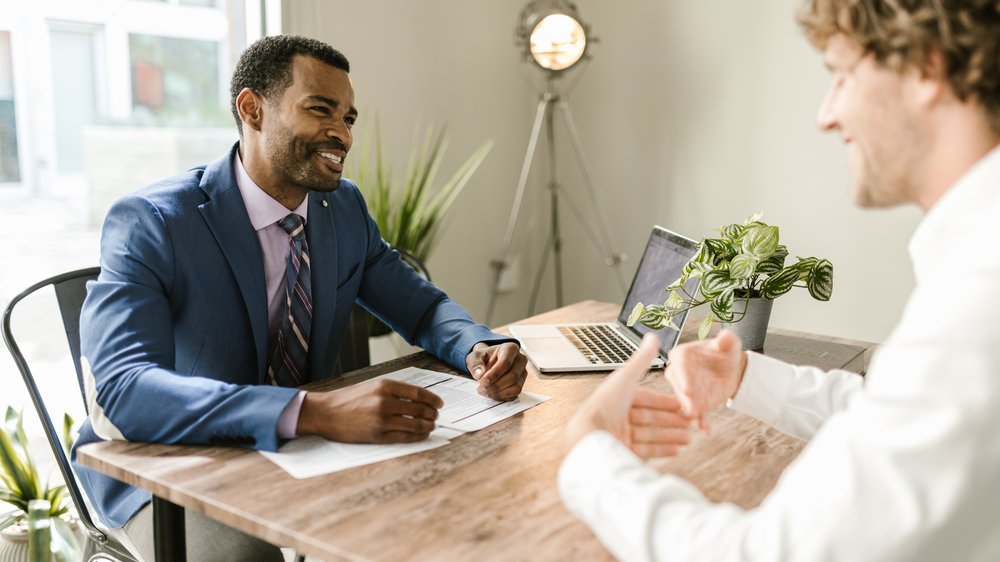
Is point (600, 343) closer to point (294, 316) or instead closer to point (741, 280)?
point (741, 280)

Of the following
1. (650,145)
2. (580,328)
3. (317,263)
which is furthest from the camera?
(650,145)

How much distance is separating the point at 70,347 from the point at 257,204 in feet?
1.49

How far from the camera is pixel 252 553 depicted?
147 cm

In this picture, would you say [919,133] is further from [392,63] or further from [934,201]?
[392,63]

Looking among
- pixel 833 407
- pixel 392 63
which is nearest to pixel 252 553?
pixel 833 407

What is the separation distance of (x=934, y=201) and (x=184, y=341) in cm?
123

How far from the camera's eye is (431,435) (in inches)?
49.3

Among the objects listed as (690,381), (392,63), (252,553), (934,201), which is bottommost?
(252,553)

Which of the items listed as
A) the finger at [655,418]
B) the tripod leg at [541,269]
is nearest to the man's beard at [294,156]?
the finger at [655,418]

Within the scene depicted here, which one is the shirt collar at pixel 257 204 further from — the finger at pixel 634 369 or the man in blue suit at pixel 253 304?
the finger at pixel 634 369

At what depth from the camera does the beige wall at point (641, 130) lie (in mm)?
3221

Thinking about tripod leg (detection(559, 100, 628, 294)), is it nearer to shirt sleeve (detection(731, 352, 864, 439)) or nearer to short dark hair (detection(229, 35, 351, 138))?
short dark hair (detection(229, 35, 351, 138))

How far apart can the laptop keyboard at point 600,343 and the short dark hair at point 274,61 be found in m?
0.78

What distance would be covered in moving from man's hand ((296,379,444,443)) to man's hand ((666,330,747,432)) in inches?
14.5
